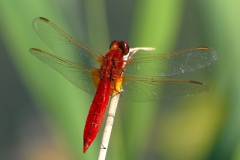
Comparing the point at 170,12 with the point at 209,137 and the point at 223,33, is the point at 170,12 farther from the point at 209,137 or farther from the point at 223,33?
the point at 209,137

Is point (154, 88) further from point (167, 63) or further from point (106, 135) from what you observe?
point (106, 135)

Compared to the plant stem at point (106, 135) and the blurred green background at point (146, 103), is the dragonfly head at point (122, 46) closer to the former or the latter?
the blurred green background at point (146, 103)

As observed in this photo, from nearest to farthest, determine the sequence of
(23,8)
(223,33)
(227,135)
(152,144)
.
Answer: (227,135) → (223,33) → (23,8) → (152,144)

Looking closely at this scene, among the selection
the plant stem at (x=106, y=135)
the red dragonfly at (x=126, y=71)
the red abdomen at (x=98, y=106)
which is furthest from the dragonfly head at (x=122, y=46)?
the plant stem at (x=106, y=135)

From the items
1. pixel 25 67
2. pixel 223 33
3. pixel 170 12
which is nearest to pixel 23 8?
pixel 25 67

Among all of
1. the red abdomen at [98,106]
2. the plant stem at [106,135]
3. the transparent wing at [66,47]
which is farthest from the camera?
the transparent wing at [66,47]

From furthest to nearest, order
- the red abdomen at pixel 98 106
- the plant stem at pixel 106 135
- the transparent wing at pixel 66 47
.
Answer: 1. the transparent wing at pixel 66 47
2. the red abdomen at pixel 98 106
3. the plant stem at pixel 106 135

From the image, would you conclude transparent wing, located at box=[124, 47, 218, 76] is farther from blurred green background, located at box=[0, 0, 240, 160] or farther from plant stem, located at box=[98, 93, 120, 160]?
plant stem, located at box=[98, 93, 120, 160]
